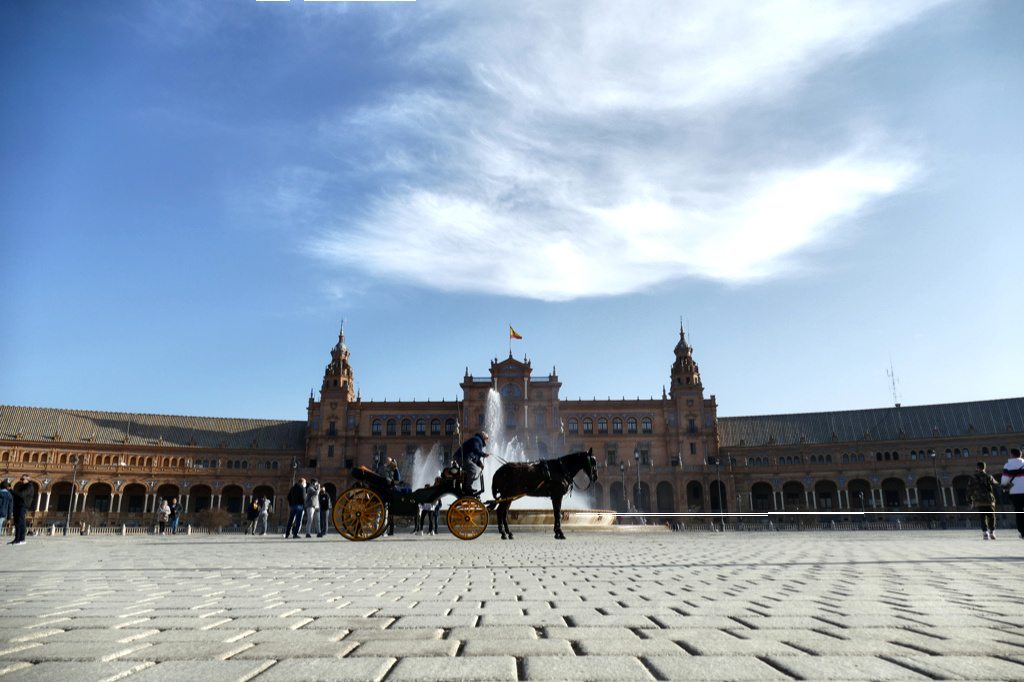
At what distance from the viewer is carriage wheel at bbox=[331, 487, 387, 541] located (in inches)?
505

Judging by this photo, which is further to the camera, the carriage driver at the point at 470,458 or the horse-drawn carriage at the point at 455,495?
the carriage driver at the point at 470,458

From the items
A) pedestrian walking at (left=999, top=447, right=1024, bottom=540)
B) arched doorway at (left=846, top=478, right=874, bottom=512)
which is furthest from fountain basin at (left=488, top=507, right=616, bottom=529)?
arched doorway at (left=846, top=478, right=874, bottom=512)

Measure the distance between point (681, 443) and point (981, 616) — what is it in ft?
226

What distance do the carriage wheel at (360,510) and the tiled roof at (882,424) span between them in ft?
216

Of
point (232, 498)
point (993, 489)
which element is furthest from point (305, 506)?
point (232, 498)

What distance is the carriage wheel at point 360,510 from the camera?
12.8m

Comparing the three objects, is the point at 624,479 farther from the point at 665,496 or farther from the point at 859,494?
the point at 859,494

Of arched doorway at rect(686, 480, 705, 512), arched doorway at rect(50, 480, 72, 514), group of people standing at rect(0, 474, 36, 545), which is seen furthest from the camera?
arched doorway at rect(686, 480, 705, 512)

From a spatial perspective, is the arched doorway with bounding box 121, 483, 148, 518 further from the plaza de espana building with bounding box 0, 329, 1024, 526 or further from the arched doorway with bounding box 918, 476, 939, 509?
the arched doorway with bounding box 918, 476, 939, 509

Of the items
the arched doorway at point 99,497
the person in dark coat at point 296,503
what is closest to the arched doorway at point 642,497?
the person in dark coat at point 296,503

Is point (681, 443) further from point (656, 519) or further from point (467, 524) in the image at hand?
point (467, 524)

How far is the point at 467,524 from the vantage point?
13.7 meters

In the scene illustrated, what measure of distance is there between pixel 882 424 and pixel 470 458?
7136 cm

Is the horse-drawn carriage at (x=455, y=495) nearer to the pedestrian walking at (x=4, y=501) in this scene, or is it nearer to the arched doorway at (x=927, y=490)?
the pedestrian walking at (x=4, y=501)
